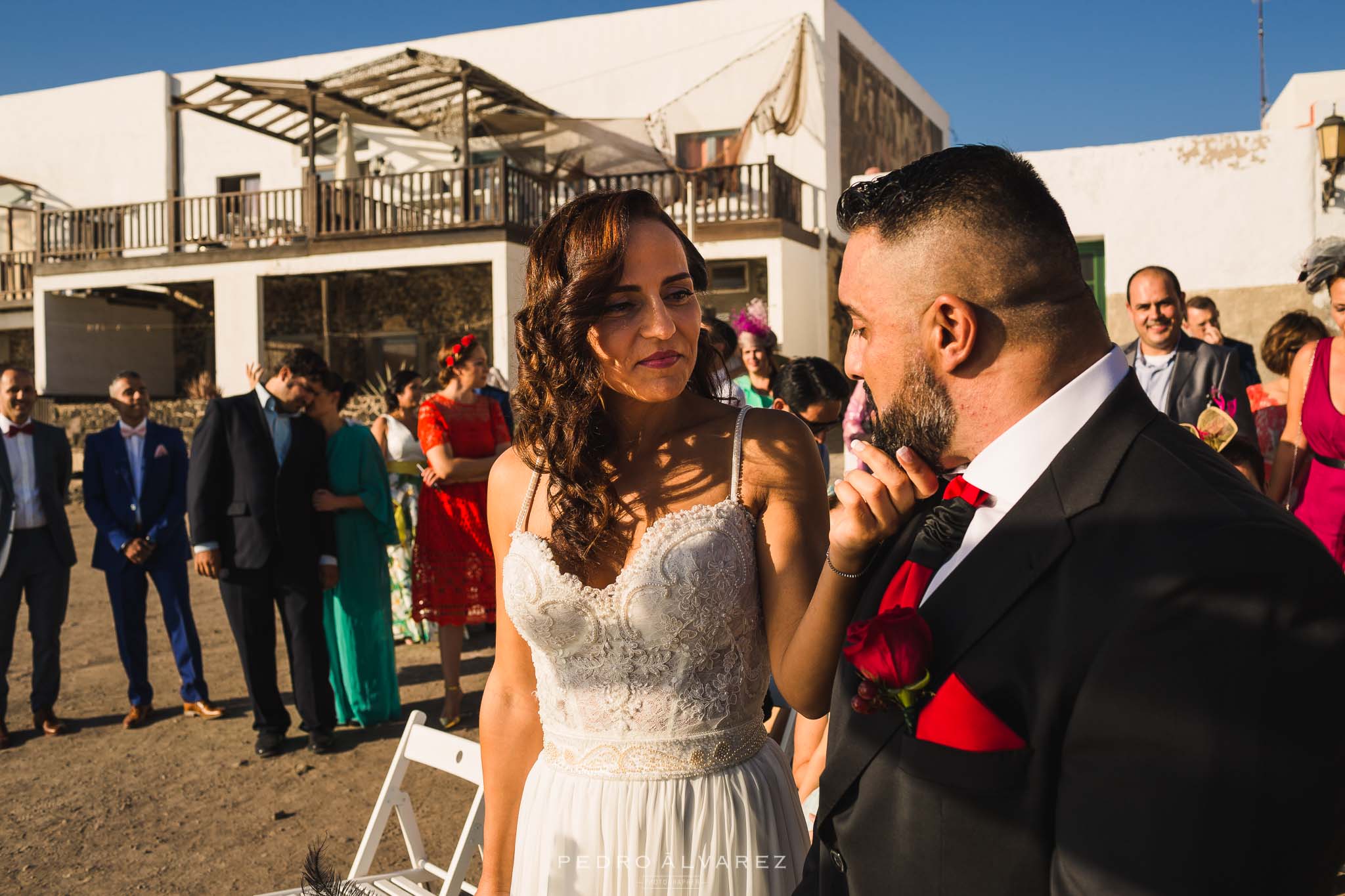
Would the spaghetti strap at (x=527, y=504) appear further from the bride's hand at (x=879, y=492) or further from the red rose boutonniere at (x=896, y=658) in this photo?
the red rose boutonniere at (x=896, y=658)

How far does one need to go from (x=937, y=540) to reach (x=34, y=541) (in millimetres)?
6524

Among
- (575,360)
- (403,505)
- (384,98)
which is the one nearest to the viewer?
(575,360)

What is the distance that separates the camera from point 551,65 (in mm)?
19594

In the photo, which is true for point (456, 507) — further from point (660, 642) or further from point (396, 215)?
point (396, 215)

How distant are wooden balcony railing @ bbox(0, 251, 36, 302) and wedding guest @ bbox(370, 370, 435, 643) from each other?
1845cm

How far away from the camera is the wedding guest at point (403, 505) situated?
7832 mm

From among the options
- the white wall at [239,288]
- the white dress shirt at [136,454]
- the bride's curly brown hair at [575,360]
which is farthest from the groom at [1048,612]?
the white wall at [239,288]

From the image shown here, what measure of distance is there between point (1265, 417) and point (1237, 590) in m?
5.87

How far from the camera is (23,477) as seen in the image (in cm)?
631

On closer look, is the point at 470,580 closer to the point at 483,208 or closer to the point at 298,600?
the point at 298,600

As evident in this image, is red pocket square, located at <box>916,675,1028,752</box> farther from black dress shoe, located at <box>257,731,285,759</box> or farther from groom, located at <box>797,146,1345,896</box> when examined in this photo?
black dress shoe, located at <box>257,731,285,759</box>

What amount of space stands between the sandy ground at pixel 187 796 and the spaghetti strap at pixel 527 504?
2.59 m

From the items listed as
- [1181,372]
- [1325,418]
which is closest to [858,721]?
[1325,418]

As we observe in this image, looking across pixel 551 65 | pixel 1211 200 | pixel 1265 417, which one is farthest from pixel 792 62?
pixel 1265 417
